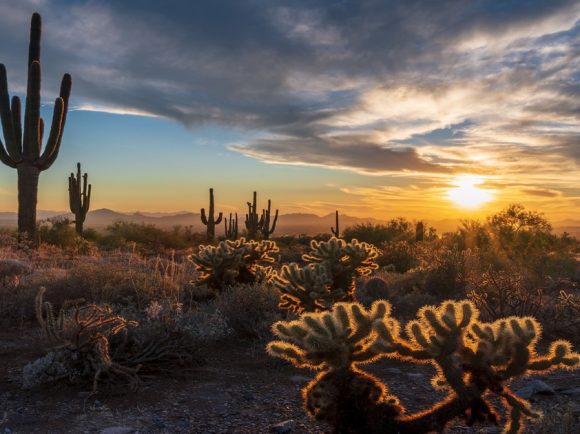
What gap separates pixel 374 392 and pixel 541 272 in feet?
41.0

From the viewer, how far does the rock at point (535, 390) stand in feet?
18.4

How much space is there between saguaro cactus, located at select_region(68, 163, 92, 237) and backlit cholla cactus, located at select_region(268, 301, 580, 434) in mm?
29183

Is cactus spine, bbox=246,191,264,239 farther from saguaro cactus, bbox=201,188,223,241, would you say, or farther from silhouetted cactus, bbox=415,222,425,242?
silhouetted cactus, bbox=415,222,425,242

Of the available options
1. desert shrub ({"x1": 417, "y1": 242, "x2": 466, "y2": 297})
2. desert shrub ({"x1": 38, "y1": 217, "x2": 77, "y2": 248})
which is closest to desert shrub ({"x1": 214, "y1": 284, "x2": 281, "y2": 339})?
desert shrub ({"x1": 417, "y1": 242, "x2": 466, "y2": 297})

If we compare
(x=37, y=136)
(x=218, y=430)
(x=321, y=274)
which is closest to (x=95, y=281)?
(x=321, y=274)

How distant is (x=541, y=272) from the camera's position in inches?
580

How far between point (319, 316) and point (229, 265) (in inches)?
246

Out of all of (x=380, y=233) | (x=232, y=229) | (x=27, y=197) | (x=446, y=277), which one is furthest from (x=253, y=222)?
(x=446, y=277)

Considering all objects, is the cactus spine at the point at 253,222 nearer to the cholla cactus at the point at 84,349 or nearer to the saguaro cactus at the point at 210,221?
the saguaro cactus at the point at 210,221

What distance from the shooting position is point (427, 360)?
3.72 meters

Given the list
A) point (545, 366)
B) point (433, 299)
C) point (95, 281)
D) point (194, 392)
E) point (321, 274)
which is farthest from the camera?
point (433, 299)

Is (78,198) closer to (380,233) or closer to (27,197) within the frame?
(27,197)

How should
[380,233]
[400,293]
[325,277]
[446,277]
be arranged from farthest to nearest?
1. [380,233]
2. [446,277]
3. [400,293]
4. [325,277]

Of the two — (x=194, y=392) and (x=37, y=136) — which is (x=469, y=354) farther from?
(x=37, y=136)
